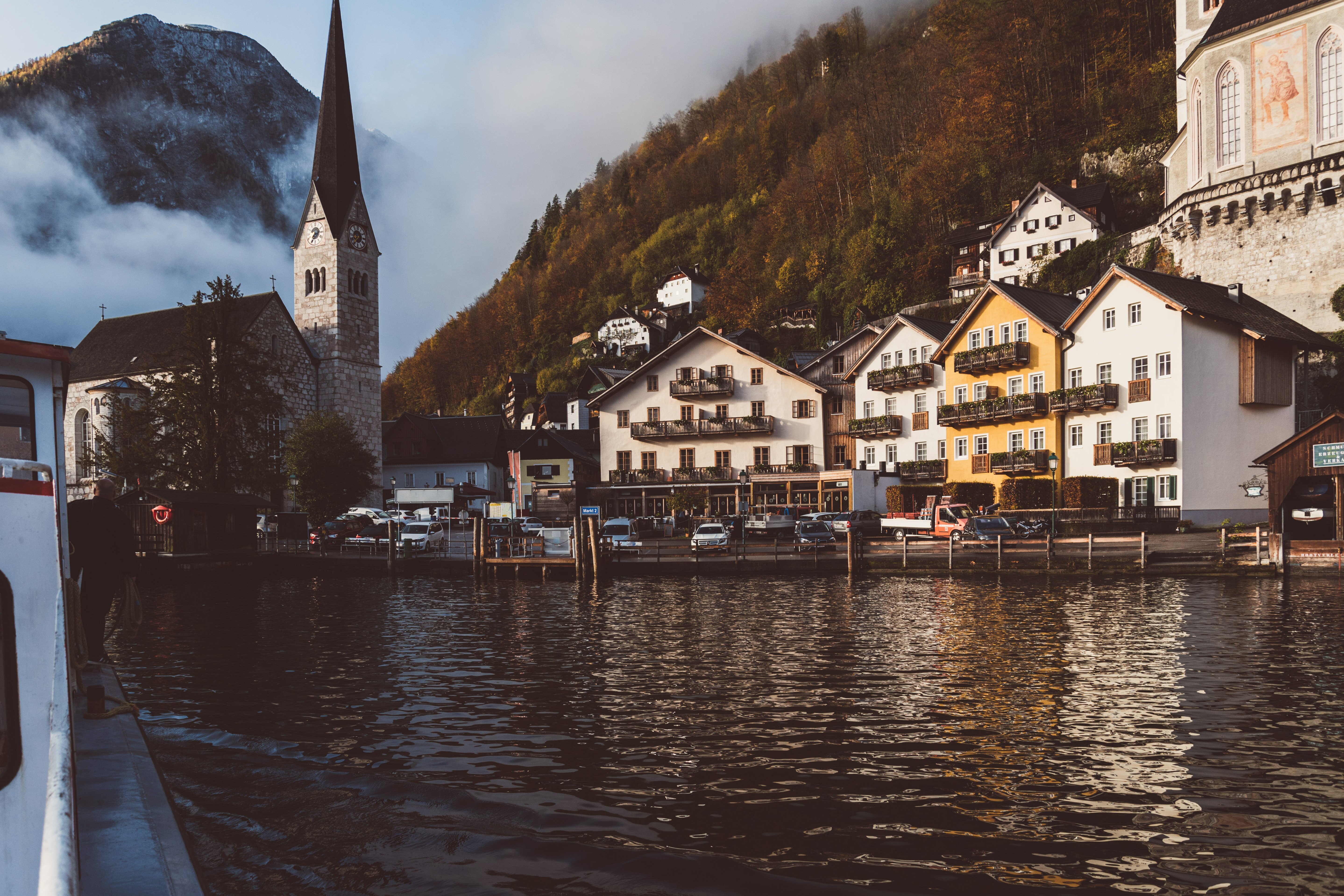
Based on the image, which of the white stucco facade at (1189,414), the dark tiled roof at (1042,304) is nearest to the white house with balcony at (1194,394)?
the white stucco facade at (1189,414)

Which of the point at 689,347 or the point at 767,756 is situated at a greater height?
the point at 689,347

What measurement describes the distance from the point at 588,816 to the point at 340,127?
9378 centimetres

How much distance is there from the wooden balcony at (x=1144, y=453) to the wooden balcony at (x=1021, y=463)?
168 inches

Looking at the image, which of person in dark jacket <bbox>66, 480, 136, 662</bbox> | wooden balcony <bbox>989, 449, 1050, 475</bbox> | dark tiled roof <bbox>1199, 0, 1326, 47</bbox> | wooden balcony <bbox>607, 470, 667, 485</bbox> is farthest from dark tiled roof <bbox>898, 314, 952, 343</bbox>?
person in dark jacket <bbox>66, 480, 136, 662</bbox>

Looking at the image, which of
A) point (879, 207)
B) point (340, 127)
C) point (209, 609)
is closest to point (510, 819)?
point (209, 609)

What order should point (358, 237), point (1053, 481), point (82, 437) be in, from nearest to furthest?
1. point (1053, 481)
2. point (82, 437)
3. point (358, 237)

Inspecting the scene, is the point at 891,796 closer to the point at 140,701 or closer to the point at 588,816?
the point at 588,816

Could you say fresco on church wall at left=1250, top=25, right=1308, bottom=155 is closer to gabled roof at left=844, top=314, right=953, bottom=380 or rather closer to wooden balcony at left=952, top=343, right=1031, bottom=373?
wooden balcony at left=952, top=343, right=1031, bottom=373

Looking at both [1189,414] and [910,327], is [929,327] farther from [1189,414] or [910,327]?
[1189,414]

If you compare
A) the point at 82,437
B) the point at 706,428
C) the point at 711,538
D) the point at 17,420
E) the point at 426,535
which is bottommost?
the point at 426,535

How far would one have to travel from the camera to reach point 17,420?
5777mm

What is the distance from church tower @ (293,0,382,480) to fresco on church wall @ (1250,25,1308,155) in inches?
2784

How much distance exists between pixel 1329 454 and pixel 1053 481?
66.7 ft

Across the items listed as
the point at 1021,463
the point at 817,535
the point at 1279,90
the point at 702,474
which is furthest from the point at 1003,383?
the point at 1279,90
